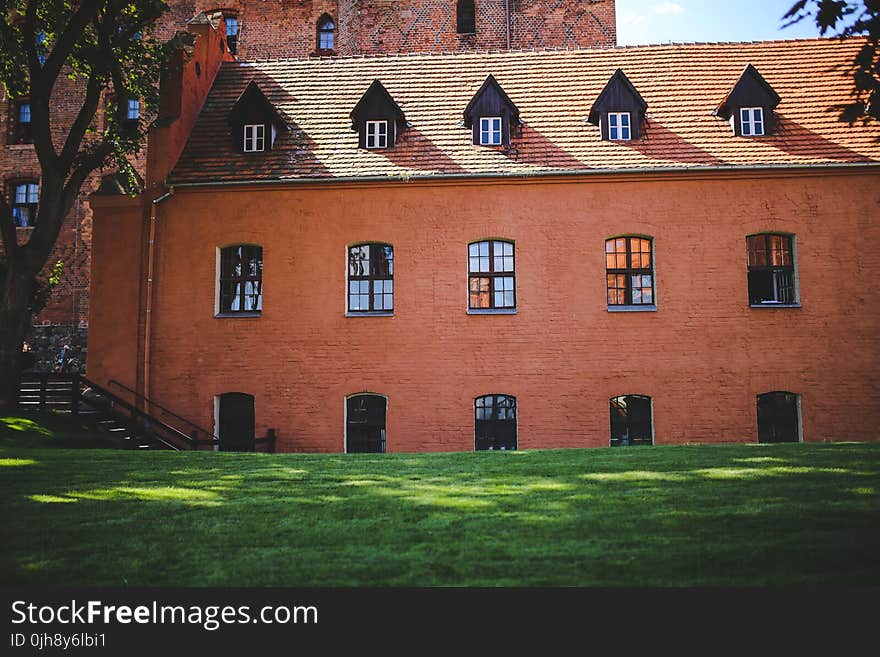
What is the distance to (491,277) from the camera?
14953 millimetres

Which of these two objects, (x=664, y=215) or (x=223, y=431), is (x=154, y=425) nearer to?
(x=223, y=431)

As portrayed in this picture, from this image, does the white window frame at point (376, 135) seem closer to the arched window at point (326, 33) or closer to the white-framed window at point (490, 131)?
the white-framed window at point (490, 131)

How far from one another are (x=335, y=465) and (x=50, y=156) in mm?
9539

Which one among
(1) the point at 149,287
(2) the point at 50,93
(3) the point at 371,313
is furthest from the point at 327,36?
(3) the point at 371,313

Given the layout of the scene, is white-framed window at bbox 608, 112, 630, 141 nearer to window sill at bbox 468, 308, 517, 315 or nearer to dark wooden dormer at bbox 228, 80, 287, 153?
window sill at bbox 468, 308, 517, 315

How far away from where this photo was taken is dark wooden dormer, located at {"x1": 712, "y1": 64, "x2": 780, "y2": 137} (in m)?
15.4

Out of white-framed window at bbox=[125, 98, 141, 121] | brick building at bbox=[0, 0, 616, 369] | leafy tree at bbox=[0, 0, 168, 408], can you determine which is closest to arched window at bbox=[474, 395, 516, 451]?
leafy tree at bbox=[0, 0, 168, 408]

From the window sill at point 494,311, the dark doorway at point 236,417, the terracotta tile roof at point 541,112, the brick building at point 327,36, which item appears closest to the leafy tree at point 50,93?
the terracotta tile roof at point 541,112

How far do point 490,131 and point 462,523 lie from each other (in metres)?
11.9

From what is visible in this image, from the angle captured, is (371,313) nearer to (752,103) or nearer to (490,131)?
(490,131)

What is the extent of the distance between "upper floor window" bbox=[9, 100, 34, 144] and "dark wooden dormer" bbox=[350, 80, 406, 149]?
19.8 metres

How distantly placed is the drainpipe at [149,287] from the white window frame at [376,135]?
15.3ft

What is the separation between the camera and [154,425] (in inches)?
583

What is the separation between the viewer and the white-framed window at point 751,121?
15477 mm
